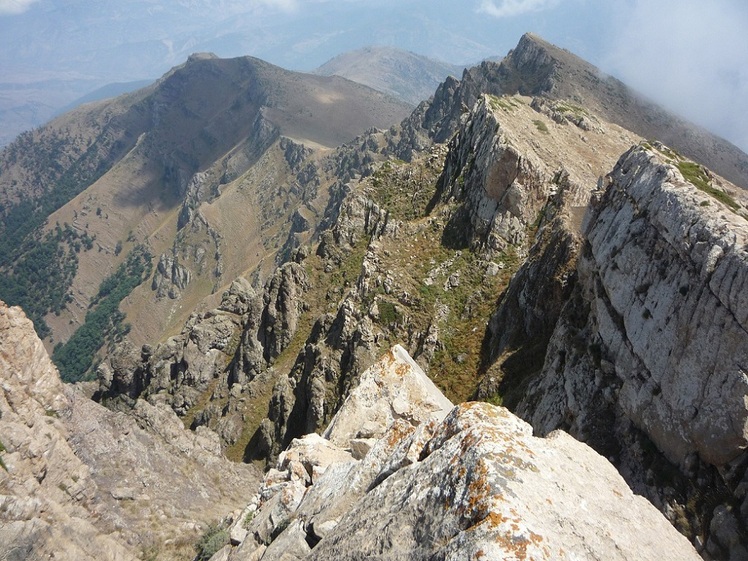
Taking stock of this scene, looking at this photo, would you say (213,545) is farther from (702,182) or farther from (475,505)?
(702,182)

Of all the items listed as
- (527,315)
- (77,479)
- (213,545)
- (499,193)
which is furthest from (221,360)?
(213,545)

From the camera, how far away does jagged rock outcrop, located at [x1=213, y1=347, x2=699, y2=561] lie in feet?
23.3

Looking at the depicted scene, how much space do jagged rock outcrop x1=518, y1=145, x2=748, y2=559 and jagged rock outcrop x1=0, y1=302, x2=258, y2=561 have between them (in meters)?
17.6

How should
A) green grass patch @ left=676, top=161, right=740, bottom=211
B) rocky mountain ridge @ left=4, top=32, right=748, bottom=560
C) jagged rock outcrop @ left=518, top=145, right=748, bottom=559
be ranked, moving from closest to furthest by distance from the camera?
jagged rock outcrop @ left=518, top=145, right=748, bottom=559
rocky mountain ridge @ left=4, top=32, right=748, bottom=560
green grass patch @ left=676, top=161, right=740, bottom=211

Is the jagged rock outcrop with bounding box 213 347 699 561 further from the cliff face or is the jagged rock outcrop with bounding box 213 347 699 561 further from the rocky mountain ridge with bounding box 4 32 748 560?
the rocky mountain ridge with bounding box 4 32 748 560

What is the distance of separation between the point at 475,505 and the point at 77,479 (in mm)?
19924

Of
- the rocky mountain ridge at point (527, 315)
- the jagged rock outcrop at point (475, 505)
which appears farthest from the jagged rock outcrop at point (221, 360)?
the jagged rock outcrop at point (475, 505)

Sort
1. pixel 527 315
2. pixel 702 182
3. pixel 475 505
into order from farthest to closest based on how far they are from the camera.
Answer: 1. pixel 527 315
2. pixel 702 182
3. pixel 475 505

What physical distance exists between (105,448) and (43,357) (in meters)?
5.75

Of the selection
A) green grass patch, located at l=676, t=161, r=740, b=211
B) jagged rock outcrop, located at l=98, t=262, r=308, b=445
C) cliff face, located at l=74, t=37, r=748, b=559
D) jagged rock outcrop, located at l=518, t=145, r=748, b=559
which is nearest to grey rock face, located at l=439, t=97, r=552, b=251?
cliff face, located at l=74, t=37, r=748, b=559

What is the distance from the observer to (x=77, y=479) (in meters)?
20.1

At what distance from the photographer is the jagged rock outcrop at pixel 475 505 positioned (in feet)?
23.3

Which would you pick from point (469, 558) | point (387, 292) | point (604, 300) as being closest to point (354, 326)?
point (387, 292)

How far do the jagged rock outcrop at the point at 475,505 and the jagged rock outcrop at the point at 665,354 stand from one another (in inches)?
149
